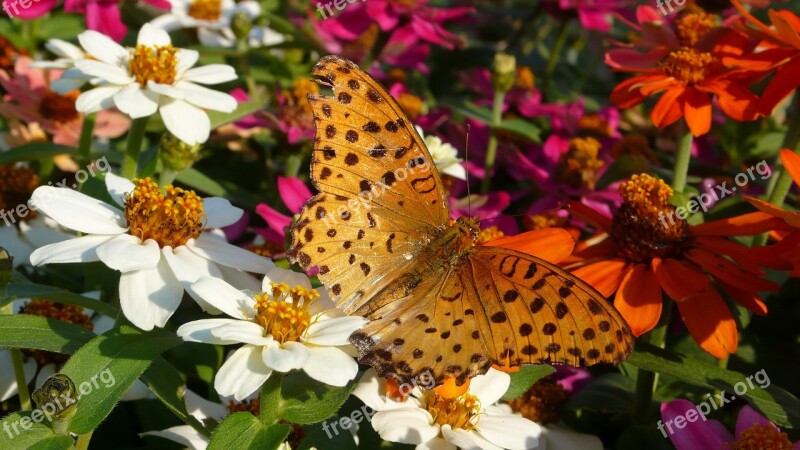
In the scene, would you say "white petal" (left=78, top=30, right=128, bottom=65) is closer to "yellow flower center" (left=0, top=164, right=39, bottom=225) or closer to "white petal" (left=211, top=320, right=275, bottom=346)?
"yellow flower center" (left=0, top=164, right=39, bottom=225)

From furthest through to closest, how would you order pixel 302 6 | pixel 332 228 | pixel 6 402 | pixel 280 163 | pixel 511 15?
pixel 511 15 < pixel 302 6 < pixel 280 163 < pixel 6 402 < pixel 332 228

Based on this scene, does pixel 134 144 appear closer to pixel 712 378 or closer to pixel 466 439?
pixel 466 439

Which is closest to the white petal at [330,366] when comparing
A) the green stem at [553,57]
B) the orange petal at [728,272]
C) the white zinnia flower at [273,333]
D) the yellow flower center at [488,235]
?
the white zinnia flower at [273,333]

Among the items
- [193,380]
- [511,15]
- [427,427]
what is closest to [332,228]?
[427,427]

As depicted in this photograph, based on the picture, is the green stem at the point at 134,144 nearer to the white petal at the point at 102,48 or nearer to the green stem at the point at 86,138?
the white petal at the point at 102,48

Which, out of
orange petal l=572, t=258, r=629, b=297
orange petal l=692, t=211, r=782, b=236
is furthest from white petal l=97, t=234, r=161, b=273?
orange petal l=692, t=211, r=782, b=236

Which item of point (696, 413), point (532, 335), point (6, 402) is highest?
point (532, 335)

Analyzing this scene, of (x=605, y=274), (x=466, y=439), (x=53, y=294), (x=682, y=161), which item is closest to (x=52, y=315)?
(x=53, y=294)

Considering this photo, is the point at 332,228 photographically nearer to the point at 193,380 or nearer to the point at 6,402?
the point at 193,380
